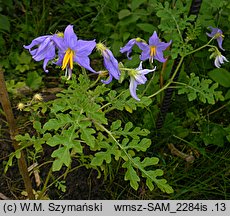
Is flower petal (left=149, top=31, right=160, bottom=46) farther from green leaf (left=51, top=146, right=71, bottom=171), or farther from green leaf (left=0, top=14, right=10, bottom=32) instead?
green leaf (left=0, top=14, right=10, bottom=32)

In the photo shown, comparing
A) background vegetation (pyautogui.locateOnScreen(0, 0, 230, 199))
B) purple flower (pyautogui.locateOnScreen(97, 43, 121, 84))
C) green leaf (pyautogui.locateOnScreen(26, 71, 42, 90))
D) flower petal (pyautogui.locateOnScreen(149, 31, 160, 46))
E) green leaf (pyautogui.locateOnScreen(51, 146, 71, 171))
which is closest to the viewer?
green leaf (pyautogui.locateOnScreen(51, 146, 71, 171))

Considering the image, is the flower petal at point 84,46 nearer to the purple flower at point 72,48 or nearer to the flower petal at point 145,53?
the purple flower at point 72,48

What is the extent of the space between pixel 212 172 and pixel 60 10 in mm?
1530

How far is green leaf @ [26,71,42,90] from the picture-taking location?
2779 mm

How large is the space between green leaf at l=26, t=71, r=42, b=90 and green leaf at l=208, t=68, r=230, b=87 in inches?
40.5

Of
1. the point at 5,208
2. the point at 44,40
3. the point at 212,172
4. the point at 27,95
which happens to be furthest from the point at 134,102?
the point at 27,95

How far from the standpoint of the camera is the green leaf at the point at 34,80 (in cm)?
278

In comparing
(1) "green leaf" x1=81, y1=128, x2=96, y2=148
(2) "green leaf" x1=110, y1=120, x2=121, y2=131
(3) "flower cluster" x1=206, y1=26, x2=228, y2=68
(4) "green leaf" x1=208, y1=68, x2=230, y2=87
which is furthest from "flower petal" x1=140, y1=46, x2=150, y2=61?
(1) "green leaf" x1=81, y1=128, x2=96, y2=148

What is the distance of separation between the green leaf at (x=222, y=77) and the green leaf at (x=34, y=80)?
1030 mm

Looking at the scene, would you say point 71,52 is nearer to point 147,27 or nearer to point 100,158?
point 100,158

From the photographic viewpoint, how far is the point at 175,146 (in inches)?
98.3

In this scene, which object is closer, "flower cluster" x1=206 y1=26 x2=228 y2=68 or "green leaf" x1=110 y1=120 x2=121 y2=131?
"green leaf" x1=110 y1=120 x2=121 y2=131

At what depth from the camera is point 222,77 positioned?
2297 millimetres

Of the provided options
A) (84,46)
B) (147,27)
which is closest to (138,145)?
(84,46)
